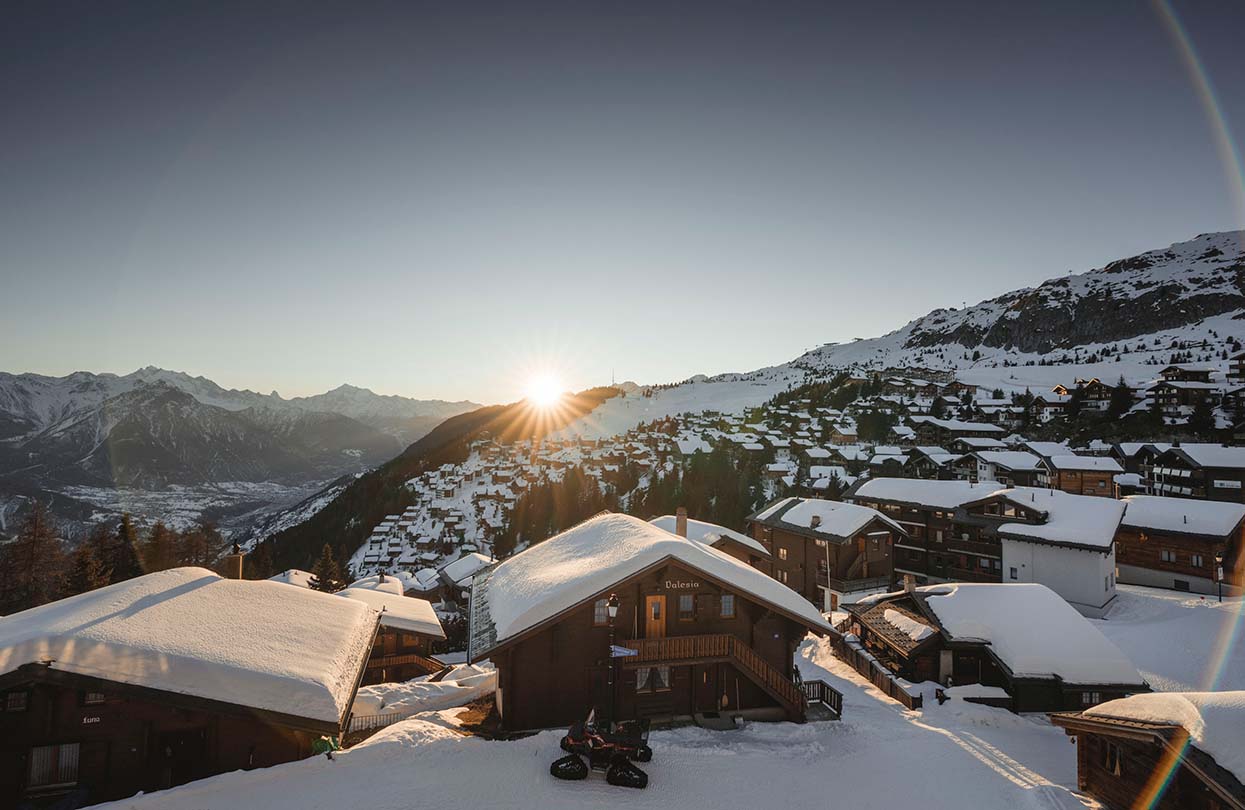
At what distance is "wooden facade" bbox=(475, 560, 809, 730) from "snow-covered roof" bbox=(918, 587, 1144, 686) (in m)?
12.6

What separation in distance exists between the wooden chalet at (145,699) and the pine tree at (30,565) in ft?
149

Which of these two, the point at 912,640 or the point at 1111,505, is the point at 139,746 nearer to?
the point at 912,640

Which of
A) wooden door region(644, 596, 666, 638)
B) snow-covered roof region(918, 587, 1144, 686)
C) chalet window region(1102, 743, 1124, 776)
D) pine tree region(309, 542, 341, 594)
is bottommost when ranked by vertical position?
pine tree region(309, 542, 341, 594)

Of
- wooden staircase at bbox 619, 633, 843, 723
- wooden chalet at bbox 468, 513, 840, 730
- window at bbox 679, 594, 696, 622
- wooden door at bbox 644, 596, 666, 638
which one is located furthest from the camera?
window at bbox 679, 594, 696, 622

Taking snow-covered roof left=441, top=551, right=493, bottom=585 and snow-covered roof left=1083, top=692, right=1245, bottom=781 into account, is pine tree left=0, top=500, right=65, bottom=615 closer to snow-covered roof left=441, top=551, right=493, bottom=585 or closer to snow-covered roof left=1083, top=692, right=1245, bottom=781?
snow-covered roof left=441, top=551, right=493, bottom=585

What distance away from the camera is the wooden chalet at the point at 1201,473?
57.8 metres

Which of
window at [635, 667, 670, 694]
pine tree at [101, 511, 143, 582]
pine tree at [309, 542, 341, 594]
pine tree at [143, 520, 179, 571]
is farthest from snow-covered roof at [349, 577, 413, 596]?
window at [635, 667, 670, 694]

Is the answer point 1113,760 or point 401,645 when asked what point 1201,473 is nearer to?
point 1113,760

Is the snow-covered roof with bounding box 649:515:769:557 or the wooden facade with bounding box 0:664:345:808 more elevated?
the wooden facade with bounding box 0:664:345:808

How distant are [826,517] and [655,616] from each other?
31943 millimetres

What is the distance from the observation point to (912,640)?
28797mm

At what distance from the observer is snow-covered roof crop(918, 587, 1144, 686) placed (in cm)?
2512

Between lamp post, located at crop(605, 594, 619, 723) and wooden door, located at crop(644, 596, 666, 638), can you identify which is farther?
wooden door, located at crop(644, 596, 666, 638)

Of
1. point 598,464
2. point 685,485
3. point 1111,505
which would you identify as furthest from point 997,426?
point 598,464
